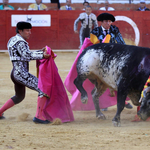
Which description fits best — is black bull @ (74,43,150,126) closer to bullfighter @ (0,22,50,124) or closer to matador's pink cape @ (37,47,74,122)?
matador's pink cape @ (37,47,74,122)

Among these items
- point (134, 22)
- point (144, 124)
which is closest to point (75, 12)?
point (134, 22)

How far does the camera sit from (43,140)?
3.33 m

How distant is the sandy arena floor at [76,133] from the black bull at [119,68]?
0.88 ft

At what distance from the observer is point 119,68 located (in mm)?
3922

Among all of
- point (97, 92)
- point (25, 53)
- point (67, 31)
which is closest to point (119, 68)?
point (97, 92)

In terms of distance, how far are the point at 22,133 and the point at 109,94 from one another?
5.59ft

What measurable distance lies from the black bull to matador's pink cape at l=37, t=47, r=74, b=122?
0.27 metres

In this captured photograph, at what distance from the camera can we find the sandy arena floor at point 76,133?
3156 millimetres

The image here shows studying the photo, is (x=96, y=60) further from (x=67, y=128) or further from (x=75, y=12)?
(x=75, y=12)

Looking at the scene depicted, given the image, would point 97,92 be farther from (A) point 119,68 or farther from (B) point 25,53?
(B) point 25,53

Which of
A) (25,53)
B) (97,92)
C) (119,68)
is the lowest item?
(97,92)

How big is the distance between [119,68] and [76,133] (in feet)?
2.94

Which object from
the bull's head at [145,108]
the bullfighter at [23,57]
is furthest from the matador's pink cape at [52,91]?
the bull's head at [145,108]

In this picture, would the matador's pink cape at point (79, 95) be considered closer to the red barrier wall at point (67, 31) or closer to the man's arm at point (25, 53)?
the man's arm at point (25, 53)
